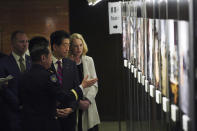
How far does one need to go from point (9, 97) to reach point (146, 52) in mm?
2375

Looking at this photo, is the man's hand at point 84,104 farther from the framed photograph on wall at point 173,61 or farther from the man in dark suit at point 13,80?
the framed photograph on wall at point 173,61

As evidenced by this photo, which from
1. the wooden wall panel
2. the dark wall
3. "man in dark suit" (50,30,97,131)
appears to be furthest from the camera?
the wooden wall panel

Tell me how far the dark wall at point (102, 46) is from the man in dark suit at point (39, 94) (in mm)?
5875

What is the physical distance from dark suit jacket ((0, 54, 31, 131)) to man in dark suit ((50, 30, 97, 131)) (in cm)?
72

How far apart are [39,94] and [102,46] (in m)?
6.17

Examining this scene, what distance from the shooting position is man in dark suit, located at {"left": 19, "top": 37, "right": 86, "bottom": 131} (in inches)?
205

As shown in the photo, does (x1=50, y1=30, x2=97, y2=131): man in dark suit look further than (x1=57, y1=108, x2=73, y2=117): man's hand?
Yes

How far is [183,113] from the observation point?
3117 mm

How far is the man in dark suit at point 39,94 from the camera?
17.1 ft

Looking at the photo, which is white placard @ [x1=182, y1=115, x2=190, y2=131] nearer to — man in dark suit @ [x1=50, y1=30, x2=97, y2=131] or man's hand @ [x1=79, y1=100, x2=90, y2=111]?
man in dark suit @ [x1=50, y1=30, x2=97, y2=131]

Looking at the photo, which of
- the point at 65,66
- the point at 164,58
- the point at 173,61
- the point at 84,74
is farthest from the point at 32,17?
the point at 173,61

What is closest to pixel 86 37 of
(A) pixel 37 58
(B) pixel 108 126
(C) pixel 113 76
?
(C) pixel 113 76

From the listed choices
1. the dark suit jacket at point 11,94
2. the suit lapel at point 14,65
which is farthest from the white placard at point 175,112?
the suit lapel at point 14,65

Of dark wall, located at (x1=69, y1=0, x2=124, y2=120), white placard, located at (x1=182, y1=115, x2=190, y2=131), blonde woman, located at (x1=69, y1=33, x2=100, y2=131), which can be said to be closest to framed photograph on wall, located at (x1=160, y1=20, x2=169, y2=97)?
white placard, located at (x1=182, y1=115, x2=190, y2=131)
